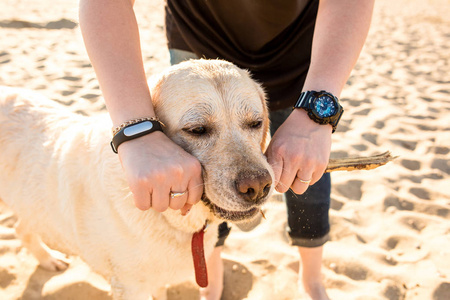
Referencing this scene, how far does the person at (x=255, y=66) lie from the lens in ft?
4.06

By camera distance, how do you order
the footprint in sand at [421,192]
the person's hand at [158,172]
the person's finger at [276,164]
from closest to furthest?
the person's hand at [158,172], the person's finger at [276,164], the footprint in sand at [421,192]

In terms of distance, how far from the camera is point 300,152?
4.31 ft

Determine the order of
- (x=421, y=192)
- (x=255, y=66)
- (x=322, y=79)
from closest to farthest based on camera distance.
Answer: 1. (x=322, y=79)
2. (x=255, y=66)
3. (x=421, y=192)

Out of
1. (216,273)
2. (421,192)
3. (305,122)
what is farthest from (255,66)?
(421,192)

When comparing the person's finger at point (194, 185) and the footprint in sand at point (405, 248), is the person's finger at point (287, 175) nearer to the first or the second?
the person's finger at point (194, 185)

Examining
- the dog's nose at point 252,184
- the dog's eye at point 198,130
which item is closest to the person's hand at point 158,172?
the dog's nose at point 252,184

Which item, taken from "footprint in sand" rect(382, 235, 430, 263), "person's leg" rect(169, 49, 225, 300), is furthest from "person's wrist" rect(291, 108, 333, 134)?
"footprint in sand" rect(382, 235, 430, 263)

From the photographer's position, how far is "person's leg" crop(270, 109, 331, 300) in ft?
7.47

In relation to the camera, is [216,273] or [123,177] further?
[216,273]

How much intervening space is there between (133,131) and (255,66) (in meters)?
1.12

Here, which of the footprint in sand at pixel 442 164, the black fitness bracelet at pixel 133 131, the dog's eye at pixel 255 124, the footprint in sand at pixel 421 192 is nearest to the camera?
the black fitness bracelet at pixel 133 131

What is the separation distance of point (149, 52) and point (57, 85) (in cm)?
225

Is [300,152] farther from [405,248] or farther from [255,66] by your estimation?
[405,248]

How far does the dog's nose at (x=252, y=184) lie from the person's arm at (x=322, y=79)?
0.05 meters
